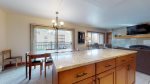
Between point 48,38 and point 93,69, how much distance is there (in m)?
4.40

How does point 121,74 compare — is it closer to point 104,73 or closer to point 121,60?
point 121,60

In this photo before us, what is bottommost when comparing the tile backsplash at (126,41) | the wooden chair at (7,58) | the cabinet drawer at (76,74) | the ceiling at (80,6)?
the wooden chair at (7,58)

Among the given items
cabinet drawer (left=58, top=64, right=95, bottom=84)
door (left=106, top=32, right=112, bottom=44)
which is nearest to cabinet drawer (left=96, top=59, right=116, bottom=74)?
cabinet drawer (left=58, top=64, right=95, bottom=84)

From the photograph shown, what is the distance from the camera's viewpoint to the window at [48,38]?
15.3 feet

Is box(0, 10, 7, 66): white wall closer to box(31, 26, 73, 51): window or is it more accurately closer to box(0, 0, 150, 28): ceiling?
box(0, 0, 150, 28): ceiling

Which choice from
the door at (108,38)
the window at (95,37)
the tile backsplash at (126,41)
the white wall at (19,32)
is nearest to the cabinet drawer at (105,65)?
the white wall at (19,32)

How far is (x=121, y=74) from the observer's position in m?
1.66

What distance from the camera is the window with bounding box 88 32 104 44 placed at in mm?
7373

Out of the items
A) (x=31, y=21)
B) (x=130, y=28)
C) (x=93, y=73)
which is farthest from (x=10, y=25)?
(x=130, y=28)

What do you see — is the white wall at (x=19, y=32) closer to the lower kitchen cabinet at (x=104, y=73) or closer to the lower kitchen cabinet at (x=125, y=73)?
the lower kitchen cabinet at (x=104, y=73)

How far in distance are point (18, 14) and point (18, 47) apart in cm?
155

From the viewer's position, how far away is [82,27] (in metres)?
6.58

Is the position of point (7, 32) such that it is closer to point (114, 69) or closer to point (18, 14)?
point (18, 14)

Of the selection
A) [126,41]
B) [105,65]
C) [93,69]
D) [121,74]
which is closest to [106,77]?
[105,65]
